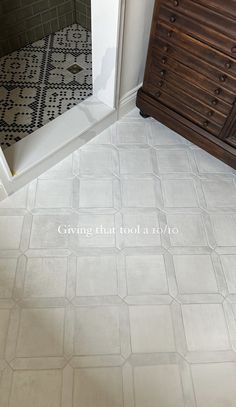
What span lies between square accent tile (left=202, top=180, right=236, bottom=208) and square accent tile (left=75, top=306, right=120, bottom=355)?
67 cm

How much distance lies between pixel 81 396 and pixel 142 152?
109 cm

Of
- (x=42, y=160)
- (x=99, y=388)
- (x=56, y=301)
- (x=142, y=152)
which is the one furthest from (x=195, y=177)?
(x=99, y=388)

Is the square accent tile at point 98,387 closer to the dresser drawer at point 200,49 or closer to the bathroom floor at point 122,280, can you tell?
the bathroom floor at point 122,280

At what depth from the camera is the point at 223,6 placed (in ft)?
3.50

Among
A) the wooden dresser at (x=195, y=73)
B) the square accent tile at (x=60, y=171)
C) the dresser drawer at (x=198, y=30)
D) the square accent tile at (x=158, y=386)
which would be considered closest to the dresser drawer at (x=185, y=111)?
the wooden dresser at (x=195, y=73)

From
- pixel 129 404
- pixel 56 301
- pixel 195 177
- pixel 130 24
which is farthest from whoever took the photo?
pixel 195 177

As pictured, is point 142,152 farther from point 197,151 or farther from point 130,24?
point 130,24

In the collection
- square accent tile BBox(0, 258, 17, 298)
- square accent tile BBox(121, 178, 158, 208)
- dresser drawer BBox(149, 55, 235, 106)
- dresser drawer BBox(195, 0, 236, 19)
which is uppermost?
dresser drawer BBox(195, 0, 236, 19)

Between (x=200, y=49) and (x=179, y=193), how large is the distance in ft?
2.01

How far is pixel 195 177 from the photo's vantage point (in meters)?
1.55

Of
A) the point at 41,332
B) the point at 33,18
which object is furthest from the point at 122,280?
the point at 33,18

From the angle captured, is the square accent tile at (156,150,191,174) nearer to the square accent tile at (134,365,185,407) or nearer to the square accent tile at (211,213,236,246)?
the square accent tile at (211,213,236,246)

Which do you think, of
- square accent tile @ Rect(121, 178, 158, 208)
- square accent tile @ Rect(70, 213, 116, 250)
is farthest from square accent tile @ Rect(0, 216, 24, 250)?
square accent tile @ Rect(121, 178, 158, 208)

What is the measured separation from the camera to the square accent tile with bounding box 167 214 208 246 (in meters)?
1.37
